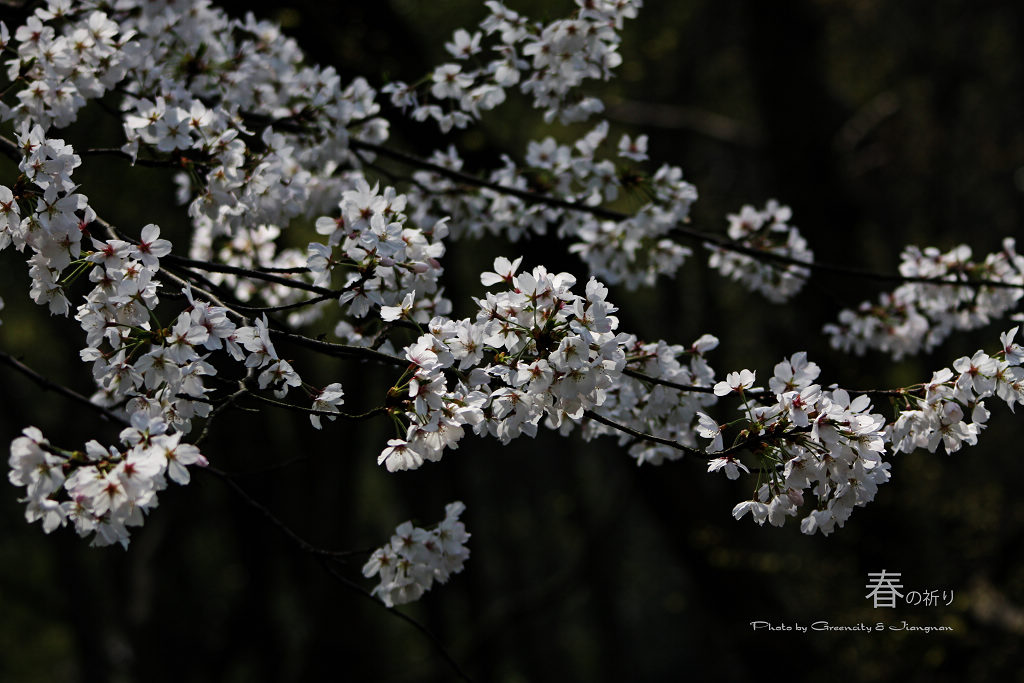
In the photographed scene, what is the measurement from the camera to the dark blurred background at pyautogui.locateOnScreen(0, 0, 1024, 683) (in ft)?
20.0

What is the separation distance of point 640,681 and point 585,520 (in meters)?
9.98

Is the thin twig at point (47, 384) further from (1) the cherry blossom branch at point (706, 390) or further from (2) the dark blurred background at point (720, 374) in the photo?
(2) the dark blurred background at point (720, 374)

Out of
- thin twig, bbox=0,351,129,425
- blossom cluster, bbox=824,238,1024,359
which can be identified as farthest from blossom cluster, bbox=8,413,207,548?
blossom cluster, bbox=824,238,1024,359

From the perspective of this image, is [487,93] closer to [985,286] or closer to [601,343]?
[601,343]

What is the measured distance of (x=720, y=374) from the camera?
13773 millimetres

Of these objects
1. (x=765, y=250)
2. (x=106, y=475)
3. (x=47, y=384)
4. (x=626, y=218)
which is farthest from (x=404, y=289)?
(x=765, y=250)

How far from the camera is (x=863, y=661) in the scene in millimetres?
6625

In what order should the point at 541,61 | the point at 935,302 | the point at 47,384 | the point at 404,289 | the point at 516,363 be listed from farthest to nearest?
1. the point at 935,302
2. the point at 541,61
3. the point at 47,384
4. the point at 404,289
5. the point at 516,363

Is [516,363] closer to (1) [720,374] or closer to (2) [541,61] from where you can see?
(2) [541,61]

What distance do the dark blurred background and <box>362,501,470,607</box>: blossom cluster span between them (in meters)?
2.26

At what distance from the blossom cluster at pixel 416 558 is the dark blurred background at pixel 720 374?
2258 millimetres

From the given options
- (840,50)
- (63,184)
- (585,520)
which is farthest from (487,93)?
(585,520)

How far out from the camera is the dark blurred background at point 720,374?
20.0 feet

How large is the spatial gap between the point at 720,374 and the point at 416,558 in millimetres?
11515
